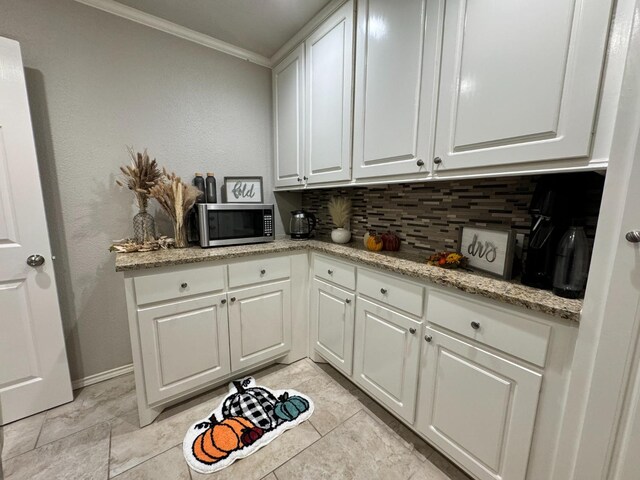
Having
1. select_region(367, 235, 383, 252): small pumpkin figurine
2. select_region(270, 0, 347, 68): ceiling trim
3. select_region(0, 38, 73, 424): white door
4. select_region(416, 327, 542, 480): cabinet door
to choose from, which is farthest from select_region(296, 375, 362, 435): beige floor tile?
select_region(270, 0, 347, 68): ceiling trim

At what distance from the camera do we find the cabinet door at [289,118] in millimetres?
1913

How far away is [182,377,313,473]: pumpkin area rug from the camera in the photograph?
125 centimetres

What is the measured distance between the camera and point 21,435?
1.36 m

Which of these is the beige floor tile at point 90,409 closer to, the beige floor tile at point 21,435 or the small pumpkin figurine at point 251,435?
the beige floor tile at point 21,435

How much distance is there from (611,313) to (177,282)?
1.71 metres

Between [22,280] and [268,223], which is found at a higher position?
[268,223]

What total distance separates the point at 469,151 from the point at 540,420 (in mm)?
984

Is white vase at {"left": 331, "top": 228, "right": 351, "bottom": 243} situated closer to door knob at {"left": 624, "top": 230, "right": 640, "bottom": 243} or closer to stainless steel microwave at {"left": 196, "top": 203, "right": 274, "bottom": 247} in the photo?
stainless steel microwave at {"left": 196, "top": 203, "right": 274, "bottom": 247}

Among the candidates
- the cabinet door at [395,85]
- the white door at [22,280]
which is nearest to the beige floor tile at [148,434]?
the white door at [22,280]

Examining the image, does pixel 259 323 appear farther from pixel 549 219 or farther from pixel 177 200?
pixel 549 219

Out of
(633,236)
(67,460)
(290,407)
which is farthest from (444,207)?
(67,460)

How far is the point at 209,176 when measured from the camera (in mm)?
1876

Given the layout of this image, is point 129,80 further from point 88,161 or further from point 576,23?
point 576,23

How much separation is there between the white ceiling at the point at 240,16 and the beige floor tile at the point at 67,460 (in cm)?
243
